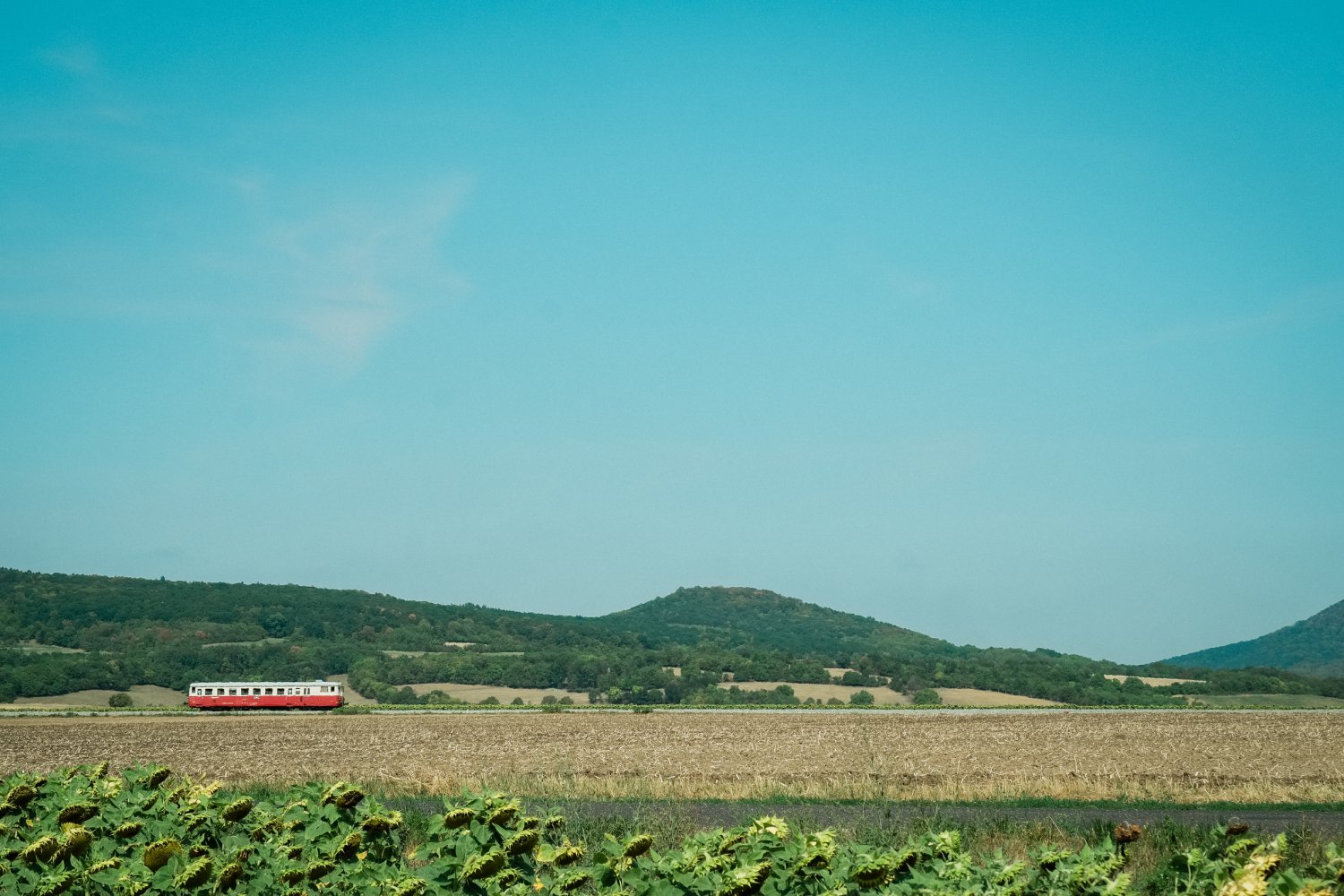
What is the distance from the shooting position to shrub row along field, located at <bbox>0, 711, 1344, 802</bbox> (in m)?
29.1

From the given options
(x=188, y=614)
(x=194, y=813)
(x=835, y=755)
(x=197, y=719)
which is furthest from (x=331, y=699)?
(x=188, y=614)

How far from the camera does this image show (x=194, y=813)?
32.5 feet

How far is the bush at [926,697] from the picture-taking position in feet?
403

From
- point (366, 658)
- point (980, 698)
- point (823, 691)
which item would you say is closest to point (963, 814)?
point (980, 698)

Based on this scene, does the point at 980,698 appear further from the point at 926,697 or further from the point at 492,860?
the point at 492,860

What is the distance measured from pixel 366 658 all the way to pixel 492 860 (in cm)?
14742

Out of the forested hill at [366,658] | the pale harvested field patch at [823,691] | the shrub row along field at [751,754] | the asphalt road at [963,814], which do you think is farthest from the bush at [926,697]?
the asphalt road at [963,814]

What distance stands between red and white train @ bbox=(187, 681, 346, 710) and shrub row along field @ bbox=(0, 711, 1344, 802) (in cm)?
1179

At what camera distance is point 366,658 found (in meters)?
147

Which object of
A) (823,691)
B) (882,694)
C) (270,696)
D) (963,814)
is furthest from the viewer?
(882,694)

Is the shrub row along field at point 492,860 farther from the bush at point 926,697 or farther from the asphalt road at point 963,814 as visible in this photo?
the bush at point 926,697

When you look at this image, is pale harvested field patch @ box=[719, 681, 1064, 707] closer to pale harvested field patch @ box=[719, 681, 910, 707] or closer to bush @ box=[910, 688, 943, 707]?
pale harvested field patch @ box=[719, 681, 910, 707]

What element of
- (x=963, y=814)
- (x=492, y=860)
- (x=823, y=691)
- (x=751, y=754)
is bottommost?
(x=751, y=754)

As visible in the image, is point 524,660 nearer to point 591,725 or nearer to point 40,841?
point 591,725
